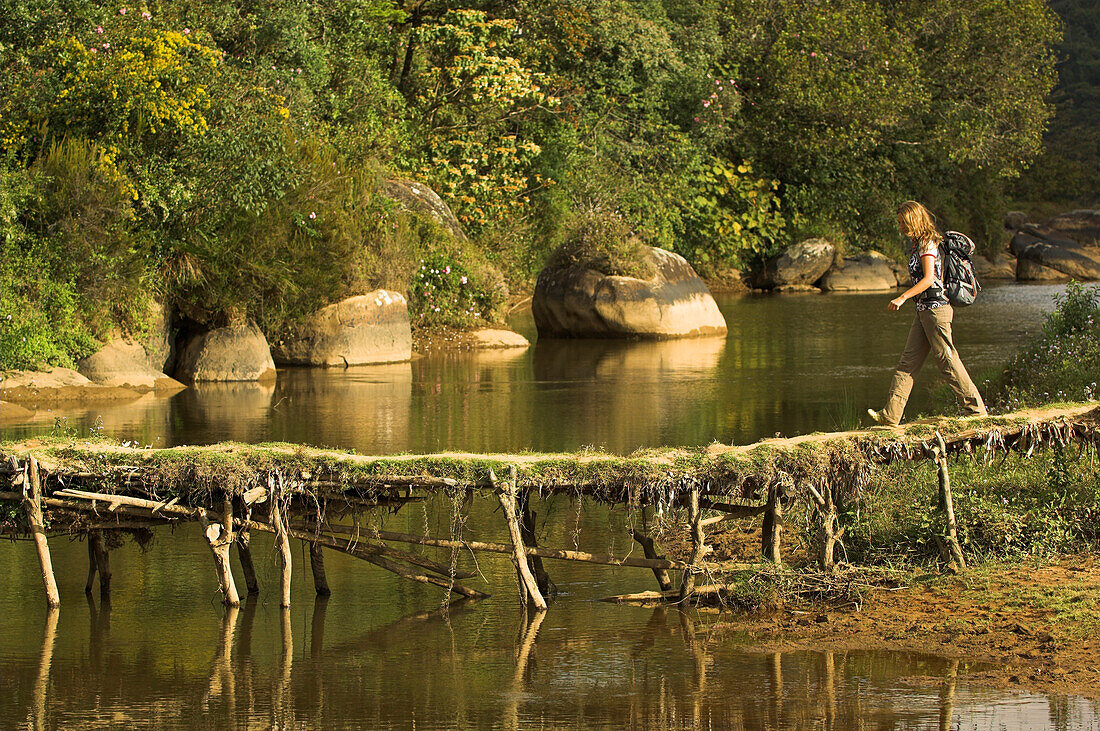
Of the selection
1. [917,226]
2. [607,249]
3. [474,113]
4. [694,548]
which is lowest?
[694,548]

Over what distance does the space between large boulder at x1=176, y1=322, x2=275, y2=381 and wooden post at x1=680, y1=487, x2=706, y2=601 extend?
42.6 ft

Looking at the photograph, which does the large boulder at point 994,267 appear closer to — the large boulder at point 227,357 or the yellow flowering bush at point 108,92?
the large boulder at point 227,357

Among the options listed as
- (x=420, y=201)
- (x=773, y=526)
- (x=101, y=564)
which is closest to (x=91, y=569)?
(x=101, y=564)

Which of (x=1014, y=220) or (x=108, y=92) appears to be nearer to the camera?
(x=108, y=92)

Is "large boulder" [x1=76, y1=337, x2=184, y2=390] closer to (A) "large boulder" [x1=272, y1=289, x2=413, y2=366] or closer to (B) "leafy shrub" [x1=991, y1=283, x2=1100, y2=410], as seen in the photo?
(A) "large boulder" [x1=272, y1=289, x2=413, y2=366]

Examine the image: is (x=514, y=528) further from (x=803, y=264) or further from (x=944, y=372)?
(x=803, y=264)

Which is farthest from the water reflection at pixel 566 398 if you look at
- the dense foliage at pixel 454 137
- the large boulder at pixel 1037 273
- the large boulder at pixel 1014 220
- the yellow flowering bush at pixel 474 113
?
the large boulder at pixel 1014 220

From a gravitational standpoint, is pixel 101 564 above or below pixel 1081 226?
below

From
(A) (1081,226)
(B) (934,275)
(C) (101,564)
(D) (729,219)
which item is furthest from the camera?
(A) (1081,226)

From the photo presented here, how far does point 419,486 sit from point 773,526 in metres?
2.26

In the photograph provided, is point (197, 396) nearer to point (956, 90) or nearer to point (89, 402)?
point (89, 402)

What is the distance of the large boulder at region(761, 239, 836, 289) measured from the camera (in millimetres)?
38812

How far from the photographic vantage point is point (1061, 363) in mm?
13430

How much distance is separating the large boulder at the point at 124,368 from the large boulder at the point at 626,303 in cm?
875
